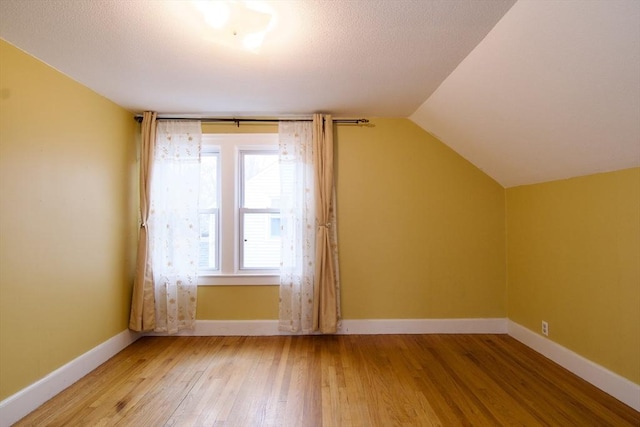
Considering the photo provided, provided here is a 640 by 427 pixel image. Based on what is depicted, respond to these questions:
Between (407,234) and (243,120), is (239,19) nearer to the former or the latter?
(243,120)

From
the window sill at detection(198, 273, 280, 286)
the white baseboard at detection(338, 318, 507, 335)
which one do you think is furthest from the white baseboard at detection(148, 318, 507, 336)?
the window sill at detection(198, 273, 280, 286)

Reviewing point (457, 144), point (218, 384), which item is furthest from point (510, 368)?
point (218, 384)

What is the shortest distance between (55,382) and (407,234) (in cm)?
321

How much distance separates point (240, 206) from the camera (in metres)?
3.38

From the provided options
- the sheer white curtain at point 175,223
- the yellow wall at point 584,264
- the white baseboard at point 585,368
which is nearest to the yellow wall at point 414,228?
the yellow wall at point 584,264

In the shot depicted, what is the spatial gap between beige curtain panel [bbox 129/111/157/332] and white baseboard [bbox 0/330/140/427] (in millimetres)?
215

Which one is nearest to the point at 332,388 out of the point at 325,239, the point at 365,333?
the point at 365,333

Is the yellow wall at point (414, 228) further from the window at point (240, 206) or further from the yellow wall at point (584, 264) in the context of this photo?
the window at point (240, 206)

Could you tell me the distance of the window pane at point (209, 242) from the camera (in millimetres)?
3373

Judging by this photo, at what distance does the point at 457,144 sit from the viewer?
3.18 metres

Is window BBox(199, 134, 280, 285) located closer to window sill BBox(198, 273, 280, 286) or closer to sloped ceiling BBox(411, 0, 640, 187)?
window sill BBox(198, 273, 280, 286)

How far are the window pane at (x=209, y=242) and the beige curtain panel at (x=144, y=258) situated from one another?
52 centimetres

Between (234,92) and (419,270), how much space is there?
2.55 m

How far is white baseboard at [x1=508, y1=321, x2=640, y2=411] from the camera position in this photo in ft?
6.59
